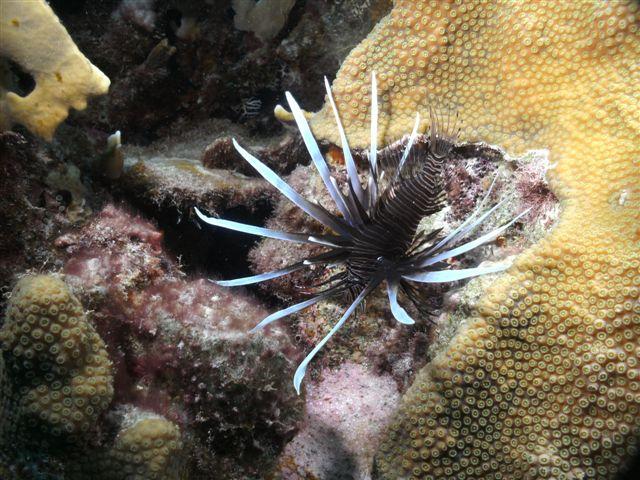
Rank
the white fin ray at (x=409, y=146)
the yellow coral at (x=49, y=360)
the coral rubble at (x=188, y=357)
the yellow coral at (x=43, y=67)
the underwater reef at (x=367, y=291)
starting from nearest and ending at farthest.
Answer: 1. the yellow coral at (x=49, y=360)
2. the underwater reef at (x=367, y=291)
3. the yellow coral at (x=43, y=67)
4. the coral rubble at (x=188, y=357)
5. the white fin ray at (x=409, y=146)

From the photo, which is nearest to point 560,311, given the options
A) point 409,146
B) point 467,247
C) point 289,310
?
point 467,247

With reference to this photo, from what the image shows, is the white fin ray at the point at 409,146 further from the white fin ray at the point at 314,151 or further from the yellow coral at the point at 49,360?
the yellow coral at the point at 49,360

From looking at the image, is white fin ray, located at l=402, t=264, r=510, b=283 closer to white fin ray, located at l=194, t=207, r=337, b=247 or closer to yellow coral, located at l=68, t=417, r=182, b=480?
white fin ray, located at l=194, t=207, r=337, b=247

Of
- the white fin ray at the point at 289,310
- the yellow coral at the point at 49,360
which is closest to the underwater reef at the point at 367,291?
the yellow coral at the point at 49,360

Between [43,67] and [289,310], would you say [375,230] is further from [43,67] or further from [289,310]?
[43,67]

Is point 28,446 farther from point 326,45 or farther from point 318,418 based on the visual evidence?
point 326,45

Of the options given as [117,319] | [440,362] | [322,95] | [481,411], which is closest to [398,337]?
[440,362]
